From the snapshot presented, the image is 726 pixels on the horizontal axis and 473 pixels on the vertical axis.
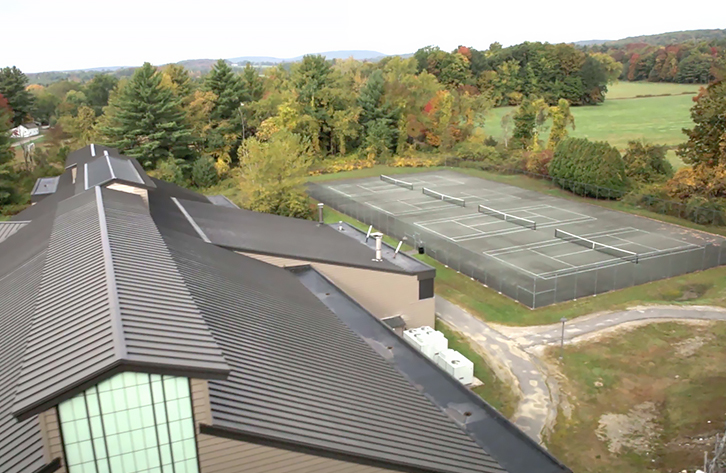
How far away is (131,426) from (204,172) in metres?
50.4

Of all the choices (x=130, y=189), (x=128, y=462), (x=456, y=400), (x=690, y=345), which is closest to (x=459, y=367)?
(x=456, y=400)

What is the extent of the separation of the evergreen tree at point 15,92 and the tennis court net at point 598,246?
84754mm

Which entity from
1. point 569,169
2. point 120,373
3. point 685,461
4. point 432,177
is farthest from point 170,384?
point 432,177

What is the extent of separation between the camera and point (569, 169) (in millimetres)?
50188

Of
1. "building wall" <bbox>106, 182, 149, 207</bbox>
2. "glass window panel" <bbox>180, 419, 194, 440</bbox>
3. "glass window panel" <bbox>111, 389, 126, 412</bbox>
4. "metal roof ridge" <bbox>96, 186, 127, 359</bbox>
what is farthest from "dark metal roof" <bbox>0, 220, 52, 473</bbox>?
"building wall" <bbox>106, 182, 149, 207</bbox>

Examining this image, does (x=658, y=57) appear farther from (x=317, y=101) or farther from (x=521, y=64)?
(x=317, y=101)

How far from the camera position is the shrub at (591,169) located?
47.2 metres

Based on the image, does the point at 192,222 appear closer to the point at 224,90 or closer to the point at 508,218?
the point at 508,218

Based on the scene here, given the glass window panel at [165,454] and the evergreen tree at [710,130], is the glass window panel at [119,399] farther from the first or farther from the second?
the evergreen tree at [710,130]

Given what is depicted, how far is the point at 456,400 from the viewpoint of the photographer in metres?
14.2

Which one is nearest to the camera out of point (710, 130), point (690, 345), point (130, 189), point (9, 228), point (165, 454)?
point (165, 454)

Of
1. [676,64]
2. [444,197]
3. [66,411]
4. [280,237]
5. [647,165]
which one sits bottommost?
[444,197]

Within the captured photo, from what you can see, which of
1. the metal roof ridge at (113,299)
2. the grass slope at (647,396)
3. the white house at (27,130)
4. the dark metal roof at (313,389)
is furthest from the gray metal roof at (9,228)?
the white house at (27,130)

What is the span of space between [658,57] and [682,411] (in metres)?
160
